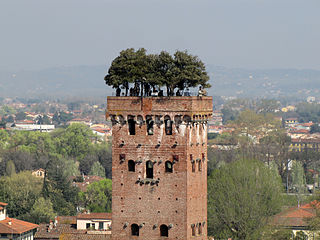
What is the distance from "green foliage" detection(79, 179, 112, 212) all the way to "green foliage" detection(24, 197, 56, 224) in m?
3.34

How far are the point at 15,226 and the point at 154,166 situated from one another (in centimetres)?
3941

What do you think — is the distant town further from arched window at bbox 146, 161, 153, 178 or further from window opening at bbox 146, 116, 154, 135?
window opening at bbox 146, 116, 154, 135

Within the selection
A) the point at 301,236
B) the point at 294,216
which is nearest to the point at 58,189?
the point at 294,216

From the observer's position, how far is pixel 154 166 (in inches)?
1543

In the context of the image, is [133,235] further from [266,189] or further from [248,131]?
[248,131]

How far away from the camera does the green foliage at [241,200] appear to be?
6531cm

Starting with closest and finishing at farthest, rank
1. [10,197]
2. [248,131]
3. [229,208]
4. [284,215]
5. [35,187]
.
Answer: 1. [229,208]
2. [284,215]
3. [10,197]
4. [35,187]
5. [248,131]

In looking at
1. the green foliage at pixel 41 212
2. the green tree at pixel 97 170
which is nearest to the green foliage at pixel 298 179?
the green tree at pixel 97 170

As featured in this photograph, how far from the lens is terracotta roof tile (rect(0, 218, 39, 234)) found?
7512 cm

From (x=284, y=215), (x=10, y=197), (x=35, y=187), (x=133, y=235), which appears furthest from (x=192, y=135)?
(x=35, y=187)

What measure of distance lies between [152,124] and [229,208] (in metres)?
27.8

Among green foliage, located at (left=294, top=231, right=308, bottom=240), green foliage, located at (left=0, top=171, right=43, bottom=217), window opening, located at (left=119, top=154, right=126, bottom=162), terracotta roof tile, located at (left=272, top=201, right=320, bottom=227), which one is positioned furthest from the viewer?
green foliage, located at (left=0, top=171, right=43, bottom=217)

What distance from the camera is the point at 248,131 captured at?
156250mm

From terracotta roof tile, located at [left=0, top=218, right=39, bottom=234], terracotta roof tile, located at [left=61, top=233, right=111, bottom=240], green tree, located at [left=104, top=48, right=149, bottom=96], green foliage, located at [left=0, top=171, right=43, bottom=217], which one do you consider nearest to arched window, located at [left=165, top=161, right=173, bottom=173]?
green tree, located at [left=104, top=48, right=149, bottom=96]
